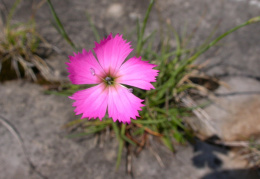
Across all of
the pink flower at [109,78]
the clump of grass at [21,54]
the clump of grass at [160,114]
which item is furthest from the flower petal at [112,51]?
the clump of grass at [21,54]

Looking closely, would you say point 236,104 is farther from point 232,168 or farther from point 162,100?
point 162,100

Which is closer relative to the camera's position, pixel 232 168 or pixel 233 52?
pixel 232 168

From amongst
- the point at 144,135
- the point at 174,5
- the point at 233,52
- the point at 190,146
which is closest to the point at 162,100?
the point at 144,135

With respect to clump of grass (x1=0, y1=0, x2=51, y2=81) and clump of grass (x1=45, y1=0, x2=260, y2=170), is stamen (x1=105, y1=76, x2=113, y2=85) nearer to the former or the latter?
clump of grass (x1=45, y1=0, x2=260, y2=170)

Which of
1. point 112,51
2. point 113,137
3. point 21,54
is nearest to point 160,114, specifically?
point 113,137

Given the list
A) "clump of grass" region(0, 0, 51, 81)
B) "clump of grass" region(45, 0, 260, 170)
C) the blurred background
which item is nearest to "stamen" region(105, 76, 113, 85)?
"clump of grass" region(45, 0, 260, 170)
